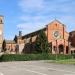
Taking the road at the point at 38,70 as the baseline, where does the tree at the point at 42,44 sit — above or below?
above

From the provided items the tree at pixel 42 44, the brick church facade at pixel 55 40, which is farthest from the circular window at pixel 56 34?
the tree at pixel 42 44

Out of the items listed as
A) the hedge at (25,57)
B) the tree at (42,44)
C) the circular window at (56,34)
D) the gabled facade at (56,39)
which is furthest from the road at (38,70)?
the circular window at (56,34)

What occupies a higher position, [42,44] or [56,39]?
[56,39]

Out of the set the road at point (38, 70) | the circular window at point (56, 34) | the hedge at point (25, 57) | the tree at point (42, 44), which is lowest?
the road at point (38, 70)

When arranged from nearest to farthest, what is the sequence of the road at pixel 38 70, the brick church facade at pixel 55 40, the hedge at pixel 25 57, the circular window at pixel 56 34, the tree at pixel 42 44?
1. the road at pixel 38 70
2. the hedge at pixel 25 57
3. the tree at pixel 42 44
4. the brick church facade at pixel 55 40
5. the circular window at pixel 56 34

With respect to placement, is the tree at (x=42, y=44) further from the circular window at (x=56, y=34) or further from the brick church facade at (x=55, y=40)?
the circular window at (x=56, y=34)

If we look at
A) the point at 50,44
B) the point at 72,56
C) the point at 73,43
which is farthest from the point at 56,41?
the point at 72,56

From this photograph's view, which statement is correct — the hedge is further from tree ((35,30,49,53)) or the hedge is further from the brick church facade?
the brick church facade

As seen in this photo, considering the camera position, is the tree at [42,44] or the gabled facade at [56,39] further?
the gabled facade at [56,39]

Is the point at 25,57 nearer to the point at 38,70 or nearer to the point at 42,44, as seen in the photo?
the point at 42,44

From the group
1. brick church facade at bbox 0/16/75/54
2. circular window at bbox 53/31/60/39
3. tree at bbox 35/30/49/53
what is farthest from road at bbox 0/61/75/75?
circular window at bbox 53/31/60/39

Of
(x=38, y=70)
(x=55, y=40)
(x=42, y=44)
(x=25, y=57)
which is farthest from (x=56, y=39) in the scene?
(x=38, y=70)

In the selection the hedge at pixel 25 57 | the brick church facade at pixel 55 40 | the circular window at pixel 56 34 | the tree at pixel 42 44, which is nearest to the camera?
the hedge at pixel 25 57

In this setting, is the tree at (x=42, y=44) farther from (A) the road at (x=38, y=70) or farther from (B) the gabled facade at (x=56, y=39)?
(A) the road at (x=38, y=70)
